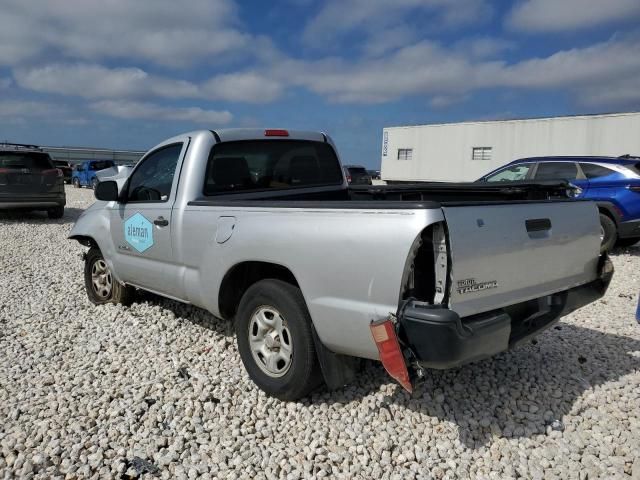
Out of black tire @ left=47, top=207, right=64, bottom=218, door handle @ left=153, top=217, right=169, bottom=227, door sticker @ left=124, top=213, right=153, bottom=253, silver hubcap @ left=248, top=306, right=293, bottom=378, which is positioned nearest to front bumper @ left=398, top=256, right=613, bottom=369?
silver hubcap @ left=248, top=306, right=293, bottom=378

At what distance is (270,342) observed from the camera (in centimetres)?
327

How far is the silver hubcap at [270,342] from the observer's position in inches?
126

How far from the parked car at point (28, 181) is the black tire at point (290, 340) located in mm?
10824

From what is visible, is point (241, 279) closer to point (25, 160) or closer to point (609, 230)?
point (609, 230)

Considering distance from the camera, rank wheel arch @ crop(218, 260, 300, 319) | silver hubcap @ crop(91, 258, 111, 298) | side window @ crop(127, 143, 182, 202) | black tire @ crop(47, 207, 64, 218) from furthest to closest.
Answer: black tire @ crop(47, 207, 64, 218), silver hubcap @ crop(91, 258, 111, 298), side window @ crop(127, 143, 182, 202), wheel arch @ crop(218, 260, 300, 319)

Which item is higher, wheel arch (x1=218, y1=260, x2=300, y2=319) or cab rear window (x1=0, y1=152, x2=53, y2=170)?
cab rear window (x1=0, y1=152, x2=53, y2=170)

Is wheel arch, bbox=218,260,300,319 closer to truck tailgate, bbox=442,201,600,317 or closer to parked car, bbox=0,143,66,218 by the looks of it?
truck tailgate, bbox=442,201,600,317

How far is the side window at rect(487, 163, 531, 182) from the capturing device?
9570mm

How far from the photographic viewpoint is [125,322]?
4.90m

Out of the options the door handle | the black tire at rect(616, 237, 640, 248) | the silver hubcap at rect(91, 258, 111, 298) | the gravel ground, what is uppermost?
the door handle

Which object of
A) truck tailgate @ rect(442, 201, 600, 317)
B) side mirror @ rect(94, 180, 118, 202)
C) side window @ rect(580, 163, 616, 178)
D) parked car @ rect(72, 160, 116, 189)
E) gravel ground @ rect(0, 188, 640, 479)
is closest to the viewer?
truck tailgate @ rect(442, 201, 600, 317)

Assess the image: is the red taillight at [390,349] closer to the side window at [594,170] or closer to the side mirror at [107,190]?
the side mirror at [107,190]

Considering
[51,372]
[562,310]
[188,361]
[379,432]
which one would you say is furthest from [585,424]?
[51,372]

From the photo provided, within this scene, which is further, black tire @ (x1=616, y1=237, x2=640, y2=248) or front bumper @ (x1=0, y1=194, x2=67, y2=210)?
front bumper @ (x1=0, y1=194, x2=67, y2=210)
